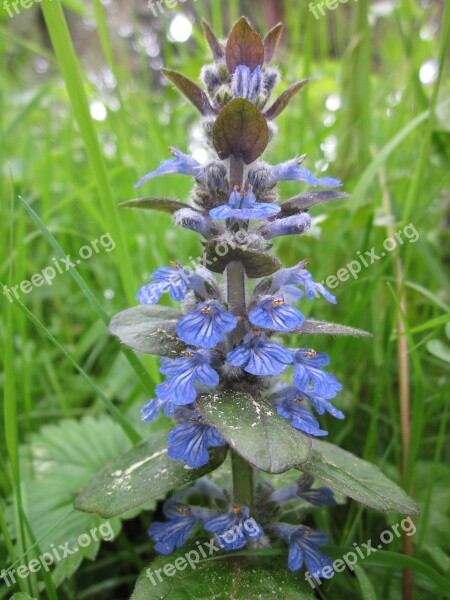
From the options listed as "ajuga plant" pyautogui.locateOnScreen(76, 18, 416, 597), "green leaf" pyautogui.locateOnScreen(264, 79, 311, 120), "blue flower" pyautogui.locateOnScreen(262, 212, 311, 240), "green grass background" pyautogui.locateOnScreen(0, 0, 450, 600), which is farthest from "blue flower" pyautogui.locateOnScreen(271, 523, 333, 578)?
"green leaf" pyautogui.locateOnScreen(264, 79, 311, 120)

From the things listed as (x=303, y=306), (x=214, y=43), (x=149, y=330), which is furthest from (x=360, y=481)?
(x=214, y=43)

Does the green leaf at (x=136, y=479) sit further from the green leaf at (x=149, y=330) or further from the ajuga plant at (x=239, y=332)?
the green leaf at (x=149, y=330)

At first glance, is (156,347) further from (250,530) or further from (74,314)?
(74,314)

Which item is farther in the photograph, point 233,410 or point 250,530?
point 250,530

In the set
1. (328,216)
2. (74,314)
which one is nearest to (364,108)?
(328,216)

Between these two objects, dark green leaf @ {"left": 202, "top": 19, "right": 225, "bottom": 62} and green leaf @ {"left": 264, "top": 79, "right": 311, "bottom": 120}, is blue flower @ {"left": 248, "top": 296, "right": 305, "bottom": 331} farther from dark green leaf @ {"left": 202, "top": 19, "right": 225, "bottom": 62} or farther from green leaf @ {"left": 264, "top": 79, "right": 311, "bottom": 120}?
dark green leaf @ {"left": 202, "top": 19, "right": 225, "bottom": 62}

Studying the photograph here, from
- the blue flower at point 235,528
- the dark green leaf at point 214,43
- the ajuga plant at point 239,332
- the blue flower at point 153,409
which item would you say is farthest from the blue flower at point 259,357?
the dark green leaf at point 214,43
